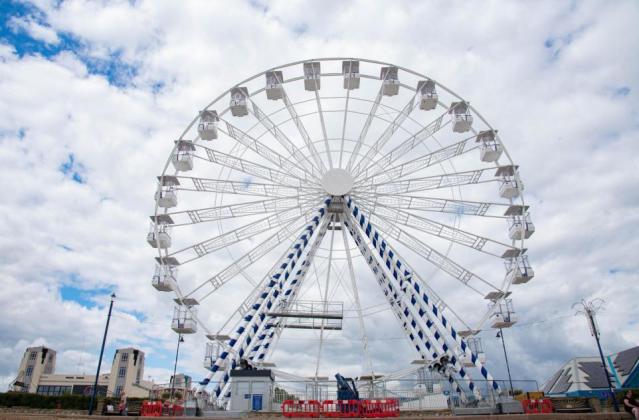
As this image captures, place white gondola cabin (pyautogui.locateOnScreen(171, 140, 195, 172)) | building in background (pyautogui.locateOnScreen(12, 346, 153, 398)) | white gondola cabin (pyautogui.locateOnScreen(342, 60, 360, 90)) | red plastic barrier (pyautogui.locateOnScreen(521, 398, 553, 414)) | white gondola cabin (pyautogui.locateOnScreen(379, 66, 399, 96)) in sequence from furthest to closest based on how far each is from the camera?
building in background (pyautogui.locateOnScreen(12, 346, 153, 398)) → white gondola cabin (pyautogui.locateOnScreen(342, 60, 360, 90)) → white gondola cabin (pyautogui.locateOnScreen(379, 66, 399, 96)) → white gondola cabin (pyautogui.locateOnScreen(171, 140, 195, 172)) → red plastic barrier (pyautogui.locateOnScreen(521, 398, 553, 414))

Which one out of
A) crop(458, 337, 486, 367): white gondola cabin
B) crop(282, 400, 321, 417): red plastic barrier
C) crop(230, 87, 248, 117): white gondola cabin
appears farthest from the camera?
crop(230, 87, 248, 117): white gondola cabin

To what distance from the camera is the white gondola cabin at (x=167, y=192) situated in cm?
2569

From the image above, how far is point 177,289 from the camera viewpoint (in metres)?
25.1

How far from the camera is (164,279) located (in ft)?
80.5

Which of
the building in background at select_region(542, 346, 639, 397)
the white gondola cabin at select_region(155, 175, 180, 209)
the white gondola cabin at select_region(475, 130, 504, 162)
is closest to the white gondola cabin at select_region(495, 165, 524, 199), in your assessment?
the white gondola cabin at select_region(475, 130, 504, 162)

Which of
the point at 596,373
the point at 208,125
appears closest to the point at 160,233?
the point at 208,125

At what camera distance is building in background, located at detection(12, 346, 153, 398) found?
8454cm

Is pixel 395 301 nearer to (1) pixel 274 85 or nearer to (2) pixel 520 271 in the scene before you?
(2) pixel 520 271

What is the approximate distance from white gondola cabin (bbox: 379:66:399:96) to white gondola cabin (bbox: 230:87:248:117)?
24.2ft

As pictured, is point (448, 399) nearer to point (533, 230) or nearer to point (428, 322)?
point (428, 322)

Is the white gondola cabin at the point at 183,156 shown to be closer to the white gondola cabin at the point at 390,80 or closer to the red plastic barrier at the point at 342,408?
the white gondola cabin at the point at 390,80

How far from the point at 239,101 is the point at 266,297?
1031cm

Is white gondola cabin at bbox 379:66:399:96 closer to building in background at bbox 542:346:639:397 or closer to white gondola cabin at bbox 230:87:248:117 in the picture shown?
white gondola cabin at bbox 230:87:248:117

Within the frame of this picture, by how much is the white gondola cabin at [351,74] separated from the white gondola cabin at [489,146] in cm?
706
